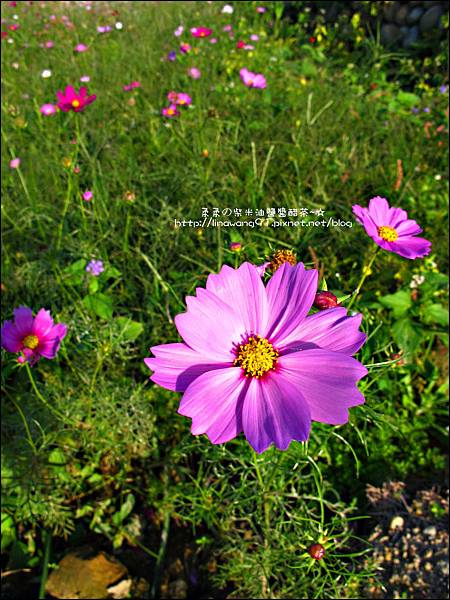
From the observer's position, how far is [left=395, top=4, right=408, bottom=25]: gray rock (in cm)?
307

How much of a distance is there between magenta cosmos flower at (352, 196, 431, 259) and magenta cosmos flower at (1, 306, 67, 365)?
2.08 feet

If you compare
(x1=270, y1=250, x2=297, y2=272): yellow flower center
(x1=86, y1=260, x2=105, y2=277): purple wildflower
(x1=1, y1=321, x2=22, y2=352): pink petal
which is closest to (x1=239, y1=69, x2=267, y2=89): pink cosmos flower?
(x1=86, y1=260, x2=105, y2=277): purple wildflower

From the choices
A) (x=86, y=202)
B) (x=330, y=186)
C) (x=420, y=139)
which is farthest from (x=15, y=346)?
(x=420, y=139)

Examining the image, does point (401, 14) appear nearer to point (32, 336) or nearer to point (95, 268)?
point (95, 268)

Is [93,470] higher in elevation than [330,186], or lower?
lower

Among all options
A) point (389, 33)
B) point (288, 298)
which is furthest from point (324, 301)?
point (389, 33)

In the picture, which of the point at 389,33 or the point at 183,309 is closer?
the point at 183,309

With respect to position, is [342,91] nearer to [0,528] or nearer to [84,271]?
[84,271]

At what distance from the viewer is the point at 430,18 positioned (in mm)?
2928

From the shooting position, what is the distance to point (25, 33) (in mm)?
3338

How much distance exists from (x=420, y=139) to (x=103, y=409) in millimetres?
1779

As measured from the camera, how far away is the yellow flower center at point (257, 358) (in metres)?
0.52

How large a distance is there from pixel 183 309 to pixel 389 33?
3.12 metres

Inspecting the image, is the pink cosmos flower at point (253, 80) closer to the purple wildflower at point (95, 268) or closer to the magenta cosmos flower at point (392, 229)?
the purple wildflower at point (95, 268)
